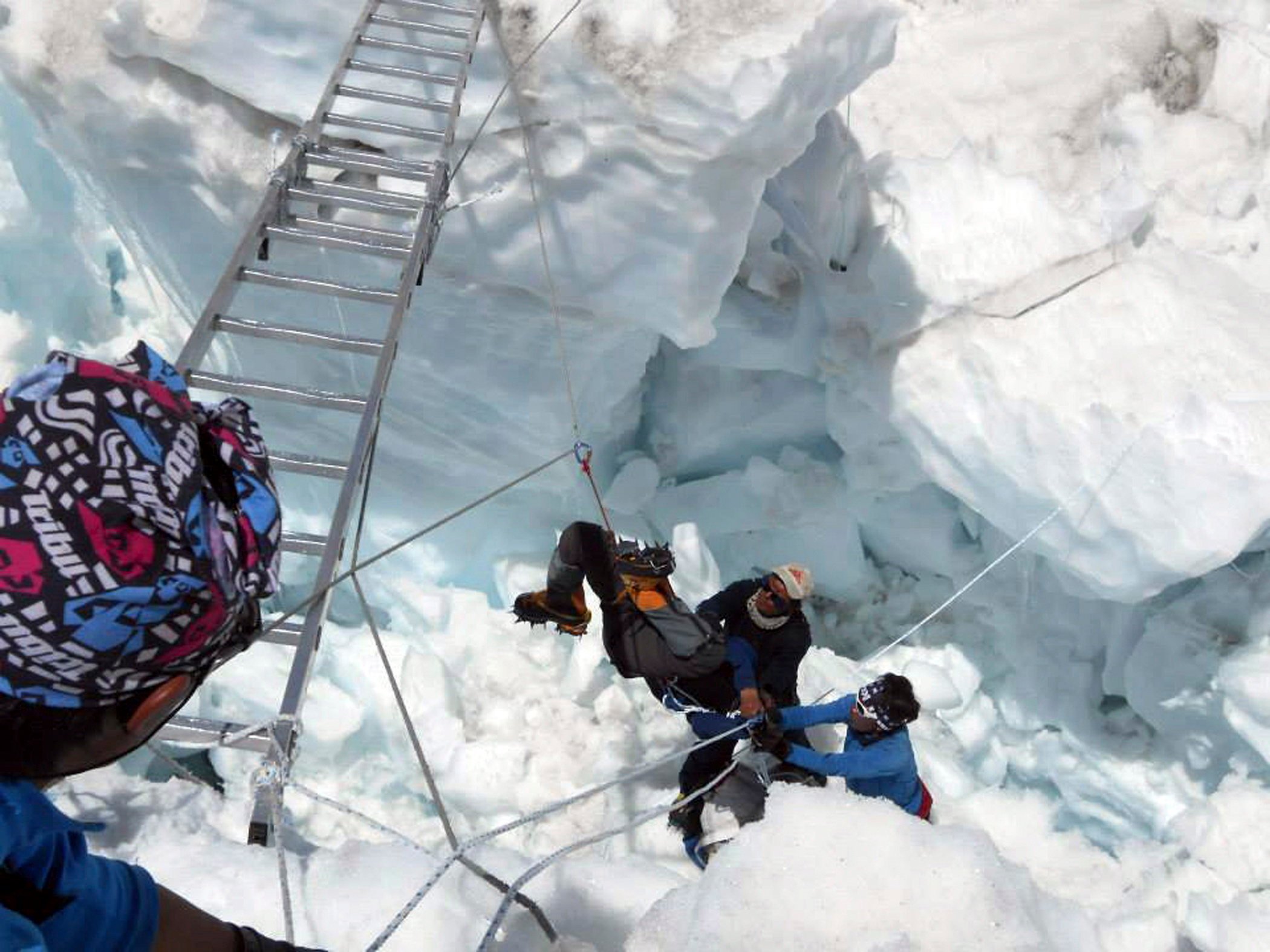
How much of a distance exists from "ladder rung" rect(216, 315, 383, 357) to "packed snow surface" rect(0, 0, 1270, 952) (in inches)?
37.4

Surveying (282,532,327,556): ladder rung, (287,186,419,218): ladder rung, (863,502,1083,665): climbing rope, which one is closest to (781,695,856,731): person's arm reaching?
(863,502,1083,665): climbing rope

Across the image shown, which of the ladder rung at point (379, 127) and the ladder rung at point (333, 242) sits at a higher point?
the ladder rung at point (379, 127)

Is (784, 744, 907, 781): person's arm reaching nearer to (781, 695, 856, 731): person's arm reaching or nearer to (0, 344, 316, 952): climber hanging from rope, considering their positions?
(781, 695, 856, 731): person's arm reaching

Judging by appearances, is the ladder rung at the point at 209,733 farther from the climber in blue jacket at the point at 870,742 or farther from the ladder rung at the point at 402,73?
the ladder rung at the point at 402,73

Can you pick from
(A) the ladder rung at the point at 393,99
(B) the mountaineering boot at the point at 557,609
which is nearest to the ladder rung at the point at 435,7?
(A) the ladder rung at the point at 393,99

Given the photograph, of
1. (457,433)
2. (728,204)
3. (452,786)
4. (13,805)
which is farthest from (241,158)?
(13,805)

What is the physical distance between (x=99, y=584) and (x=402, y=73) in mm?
2128

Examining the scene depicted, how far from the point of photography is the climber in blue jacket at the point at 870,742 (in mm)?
2668

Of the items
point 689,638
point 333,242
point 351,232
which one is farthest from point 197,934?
point 689,638

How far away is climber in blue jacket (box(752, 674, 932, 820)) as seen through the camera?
2.67 meters

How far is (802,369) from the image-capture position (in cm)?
358

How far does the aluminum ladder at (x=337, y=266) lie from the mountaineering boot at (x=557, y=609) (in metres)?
0.62

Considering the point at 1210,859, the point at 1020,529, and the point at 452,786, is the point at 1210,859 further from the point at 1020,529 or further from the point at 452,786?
the point at 452,786

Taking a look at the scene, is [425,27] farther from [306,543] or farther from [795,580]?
[795,580]
